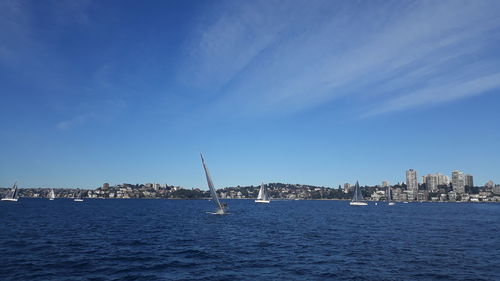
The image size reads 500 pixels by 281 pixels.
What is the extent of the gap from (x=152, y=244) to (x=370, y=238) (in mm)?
34357

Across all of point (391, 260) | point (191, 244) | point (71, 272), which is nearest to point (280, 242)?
point (191, 244)

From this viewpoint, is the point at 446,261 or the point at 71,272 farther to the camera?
the point at 446,261

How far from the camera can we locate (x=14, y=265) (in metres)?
32.7


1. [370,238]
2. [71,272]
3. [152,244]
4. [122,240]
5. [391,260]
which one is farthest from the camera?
[370,238]

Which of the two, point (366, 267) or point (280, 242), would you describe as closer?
point (366, 267)

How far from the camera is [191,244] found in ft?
159

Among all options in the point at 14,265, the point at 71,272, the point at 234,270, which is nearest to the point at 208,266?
the point at 234,270

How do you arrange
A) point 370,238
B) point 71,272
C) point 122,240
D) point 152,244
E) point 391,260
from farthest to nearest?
point 370,238 → point 122,240 → point 152,244 → point 391,260 → point 71,272

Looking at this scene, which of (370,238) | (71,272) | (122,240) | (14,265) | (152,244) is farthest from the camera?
(370,238)

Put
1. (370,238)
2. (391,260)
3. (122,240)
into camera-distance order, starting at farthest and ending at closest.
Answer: (370,238) → (122,240) → (391,260)

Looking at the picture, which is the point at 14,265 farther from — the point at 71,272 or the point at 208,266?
the point at 208,266

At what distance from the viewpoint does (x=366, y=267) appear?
32.7 metres

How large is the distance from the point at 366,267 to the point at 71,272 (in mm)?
27460

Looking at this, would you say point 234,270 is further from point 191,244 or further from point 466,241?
point 466,241
